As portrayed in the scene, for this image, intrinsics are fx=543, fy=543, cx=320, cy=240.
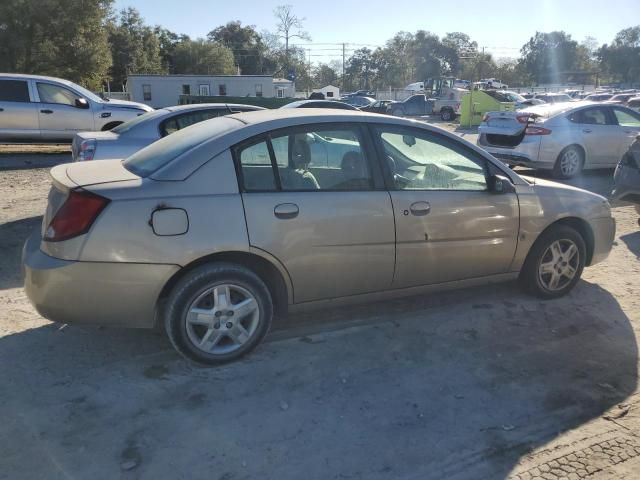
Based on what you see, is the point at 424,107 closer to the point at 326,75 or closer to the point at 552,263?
the point at 552,263

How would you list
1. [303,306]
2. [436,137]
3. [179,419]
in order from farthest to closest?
1. [436,137]
2. [303,306]
3. [179,419]

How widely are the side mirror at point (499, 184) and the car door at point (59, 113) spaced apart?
1093 cm

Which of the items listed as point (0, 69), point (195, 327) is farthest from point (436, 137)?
point (0, 69)

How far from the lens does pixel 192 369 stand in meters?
3.53

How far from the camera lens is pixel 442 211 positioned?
13.3 feet

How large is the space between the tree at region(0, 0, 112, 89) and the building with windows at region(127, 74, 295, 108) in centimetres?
889

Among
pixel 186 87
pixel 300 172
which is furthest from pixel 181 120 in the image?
pixel 186 87

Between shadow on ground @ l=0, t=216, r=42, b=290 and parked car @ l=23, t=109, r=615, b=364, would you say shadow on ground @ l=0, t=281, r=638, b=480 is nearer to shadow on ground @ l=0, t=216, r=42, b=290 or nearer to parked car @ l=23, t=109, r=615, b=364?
parked car @ l=23, t=109, r=615, b=364

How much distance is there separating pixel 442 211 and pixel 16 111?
11.6m

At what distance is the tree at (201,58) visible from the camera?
218ft

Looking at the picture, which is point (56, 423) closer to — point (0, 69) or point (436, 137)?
point (436, 137)

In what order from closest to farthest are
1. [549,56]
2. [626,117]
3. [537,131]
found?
[537,131]
[626,117]
[549,56]

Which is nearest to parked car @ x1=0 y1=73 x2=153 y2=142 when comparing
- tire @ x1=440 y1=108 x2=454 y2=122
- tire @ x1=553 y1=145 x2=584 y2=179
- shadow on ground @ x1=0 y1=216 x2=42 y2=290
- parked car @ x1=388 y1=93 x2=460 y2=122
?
shadow on ground @ x1=0 y1=216 x2=42 y2=290

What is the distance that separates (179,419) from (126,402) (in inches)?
14.9
